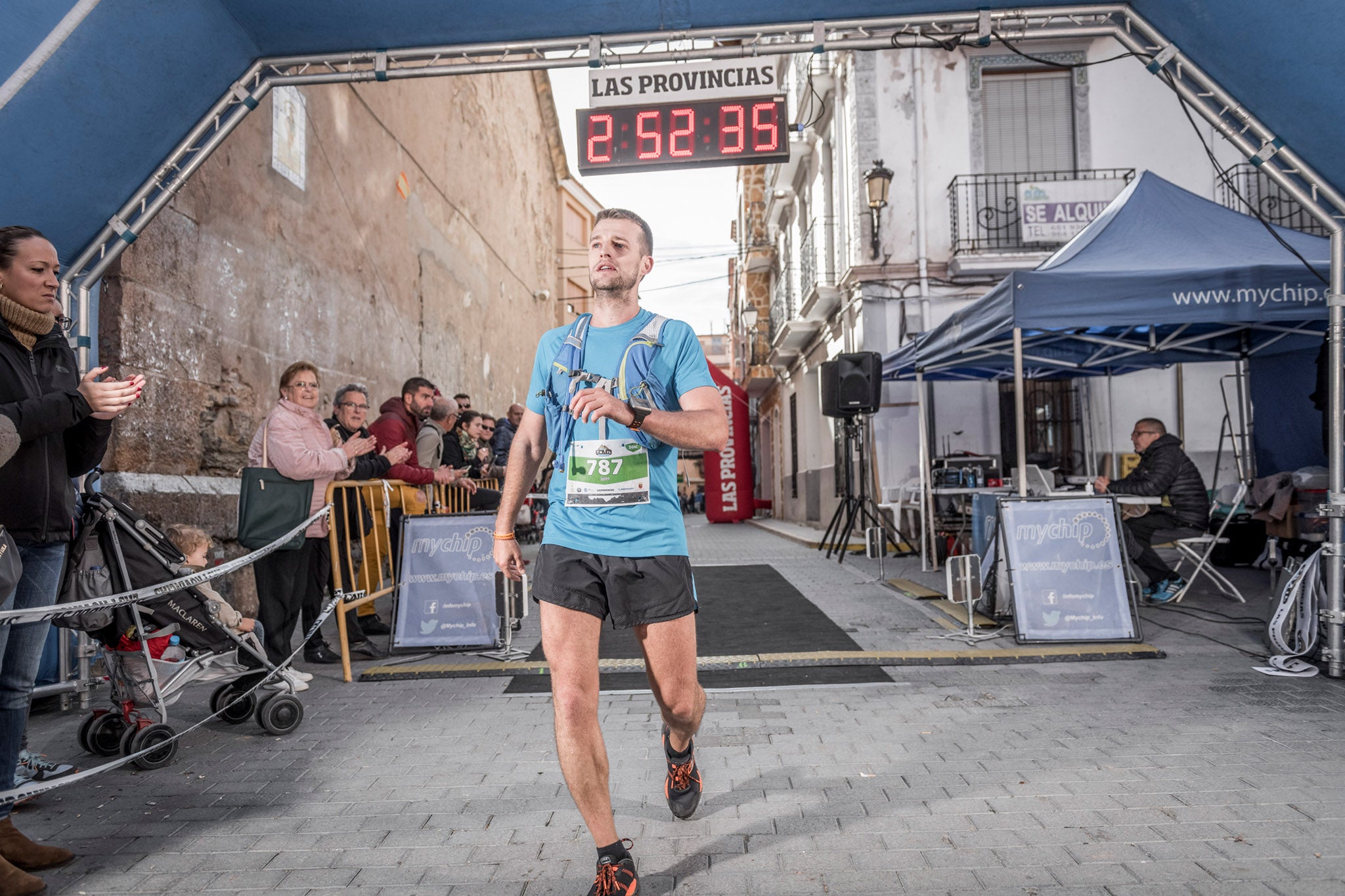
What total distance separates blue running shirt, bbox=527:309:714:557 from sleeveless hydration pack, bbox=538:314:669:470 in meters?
0.02

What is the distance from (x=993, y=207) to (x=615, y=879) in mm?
13863

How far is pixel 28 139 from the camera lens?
4.36m

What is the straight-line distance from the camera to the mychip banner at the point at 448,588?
6.00 m

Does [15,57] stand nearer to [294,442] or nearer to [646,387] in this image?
[294,442]

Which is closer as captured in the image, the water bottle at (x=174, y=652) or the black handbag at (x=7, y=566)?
the black handbag at (x=7, y=566)

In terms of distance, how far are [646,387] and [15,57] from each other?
3380 millimetres

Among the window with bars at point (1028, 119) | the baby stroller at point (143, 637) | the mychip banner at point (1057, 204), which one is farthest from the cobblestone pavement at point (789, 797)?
the window with bars at point (1028, 119)

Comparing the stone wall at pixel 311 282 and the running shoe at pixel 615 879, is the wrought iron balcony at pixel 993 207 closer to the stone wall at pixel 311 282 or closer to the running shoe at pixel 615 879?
the stone wall at pixel 311 282

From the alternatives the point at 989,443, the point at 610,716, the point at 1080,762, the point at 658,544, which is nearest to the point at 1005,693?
the point at 1080,762

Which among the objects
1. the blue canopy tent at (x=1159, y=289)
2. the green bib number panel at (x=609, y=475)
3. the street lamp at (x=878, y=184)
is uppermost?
the street lamp at (x=878, y=184)

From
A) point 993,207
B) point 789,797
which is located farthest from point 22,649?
point 993,207

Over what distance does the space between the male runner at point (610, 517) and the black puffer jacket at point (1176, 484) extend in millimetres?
6093

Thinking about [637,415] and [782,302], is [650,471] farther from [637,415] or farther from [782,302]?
[782,302]

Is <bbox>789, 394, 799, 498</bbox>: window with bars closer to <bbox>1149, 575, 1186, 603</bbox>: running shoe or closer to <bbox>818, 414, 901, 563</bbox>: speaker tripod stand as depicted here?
<bbox>818, 414, 901, 563</bbox>: speaker tripod stand
